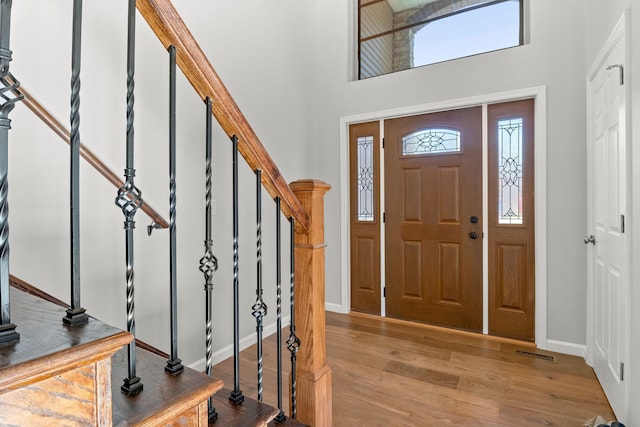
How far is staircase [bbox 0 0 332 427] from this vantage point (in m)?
0.48

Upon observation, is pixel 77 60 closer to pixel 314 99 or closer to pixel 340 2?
pixel 314 99

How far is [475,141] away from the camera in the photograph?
2.89m

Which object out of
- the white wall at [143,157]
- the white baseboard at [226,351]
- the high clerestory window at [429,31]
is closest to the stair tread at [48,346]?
the white wall at [143,157]

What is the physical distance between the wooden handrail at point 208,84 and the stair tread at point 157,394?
2.10 feet

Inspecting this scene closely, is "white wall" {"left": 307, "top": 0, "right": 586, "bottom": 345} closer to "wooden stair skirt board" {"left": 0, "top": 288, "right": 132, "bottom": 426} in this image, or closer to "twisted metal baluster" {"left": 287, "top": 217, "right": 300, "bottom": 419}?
"twisted metal baluster" {"left": 287, "top": 217, "right": 300, "bottom": 419}

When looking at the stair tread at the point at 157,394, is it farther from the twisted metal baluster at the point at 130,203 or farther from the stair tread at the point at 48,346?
the stair tread at the point at 48,346

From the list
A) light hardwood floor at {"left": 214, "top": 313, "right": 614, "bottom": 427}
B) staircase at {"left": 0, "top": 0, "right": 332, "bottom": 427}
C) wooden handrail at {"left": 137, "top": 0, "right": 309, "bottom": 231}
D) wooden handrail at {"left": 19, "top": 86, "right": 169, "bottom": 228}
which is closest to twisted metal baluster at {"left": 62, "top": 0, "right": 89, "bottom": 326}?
staircase at {"left": 0, "top": 0, "right": 332, "bottom": 427}

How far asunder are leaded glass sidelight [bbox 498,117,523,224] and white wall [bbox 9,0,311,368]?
77.1 inches

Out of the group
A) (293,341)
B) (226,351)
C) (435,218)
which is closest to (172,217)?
(293,341)

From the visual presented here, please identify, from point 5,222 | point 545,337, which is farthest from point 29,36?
point 545,337

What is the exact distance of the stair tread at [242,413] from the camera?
943 millimetres

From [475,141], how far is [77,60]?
2.91 metres

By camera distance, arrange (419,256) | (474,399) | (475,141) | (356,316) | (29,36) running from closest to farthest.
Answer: (29,36), (474,399), (475,141), (419,256), (356,316)

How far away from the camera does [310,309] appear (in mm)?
1358
